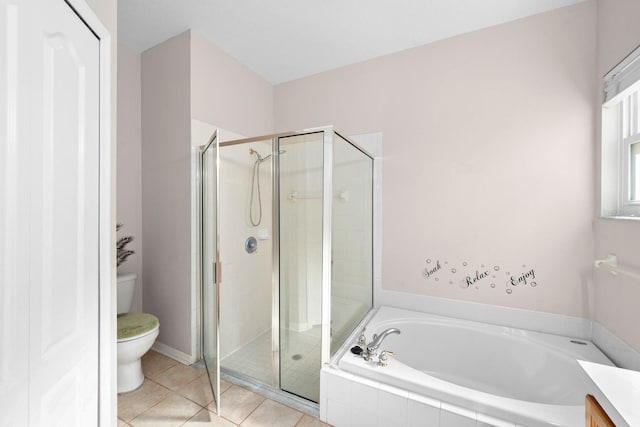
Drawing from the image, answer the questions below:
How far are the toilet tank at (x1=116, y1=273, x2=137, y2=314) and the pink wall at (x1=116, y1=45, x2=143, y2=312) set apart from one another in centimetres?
21

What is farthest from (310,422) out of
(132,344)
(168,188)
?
(168,188)

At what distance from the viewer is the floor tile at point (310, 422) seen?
154 cm

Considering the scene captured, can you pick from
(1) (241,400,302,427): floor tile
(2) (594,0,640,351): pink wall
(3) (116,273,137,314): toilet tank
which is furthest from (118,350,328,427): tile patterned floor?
(2) (594,0,640,351): pink wall

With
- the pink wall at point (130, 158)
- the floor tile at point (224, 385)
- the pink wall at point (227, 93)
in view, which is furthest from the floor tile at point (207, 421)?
the pink wall at point (227, 93)

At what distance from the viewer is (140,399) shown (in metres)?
1.75

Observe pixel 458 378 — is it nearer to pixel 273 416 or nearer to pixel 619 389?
pixel 273 416

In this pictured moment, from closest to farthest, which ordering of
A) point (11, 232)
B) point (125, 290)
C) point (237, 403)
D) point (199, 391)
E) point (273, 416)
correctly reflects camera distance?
point (11, 232), point (273, 416), point (237, 403), point (199, 391), point (125, 290)

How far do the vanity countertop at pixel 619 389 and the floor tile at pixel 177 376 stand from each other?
2.20 metres

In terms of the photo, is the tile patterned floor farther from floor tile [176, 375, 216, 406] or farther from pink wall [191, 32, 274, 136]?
pink wall [191, 32, 274, 136]

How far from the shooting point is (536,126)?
1881 millimetres

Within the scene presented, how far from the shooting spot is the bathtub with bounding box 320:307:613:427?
4.08ft

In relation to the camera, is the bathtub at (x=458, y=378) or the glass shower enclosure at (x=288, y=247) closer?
the bathtub at (x=458, y=378)

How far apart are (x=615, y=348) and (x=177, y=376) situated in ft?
9.12

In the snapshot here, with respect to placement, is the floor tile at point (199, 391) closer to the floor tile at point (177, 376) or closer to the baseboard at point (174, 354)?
the floor tile at point (177, 376)
